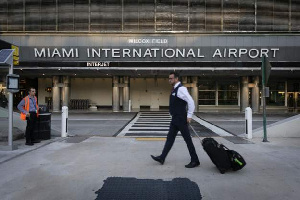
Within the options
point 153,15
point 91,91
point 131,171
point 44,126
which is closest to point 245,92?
point 153,15

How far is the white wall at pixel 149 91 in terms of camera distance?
108ft

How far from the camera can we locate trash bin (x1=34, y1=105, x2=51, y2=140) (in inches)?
338

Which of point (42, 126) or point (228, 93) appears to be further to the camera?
point (228, 93)

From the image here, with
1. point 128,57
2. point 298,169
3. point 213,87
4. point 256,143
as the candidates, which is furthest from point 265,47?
point 298,169

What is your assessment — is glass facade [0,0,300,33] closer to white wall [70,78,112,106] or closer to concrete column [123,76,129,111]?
concrete column [123,76,129,111]

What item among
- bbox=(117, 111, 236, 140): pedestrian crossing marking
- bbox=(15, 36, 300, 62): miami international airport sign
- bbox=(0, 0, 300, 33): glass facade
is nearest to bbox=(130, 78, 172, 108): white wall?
bbox=(15, 36, 300, 62): miami international airport sign

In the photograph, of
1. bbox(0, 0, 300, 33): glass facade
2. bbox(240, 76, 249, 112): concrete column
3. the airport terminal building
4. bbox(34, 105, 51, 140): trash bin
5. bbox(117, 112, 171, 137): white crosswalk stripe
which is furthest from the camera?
bbox(240, 76, 249, 112): concrete column

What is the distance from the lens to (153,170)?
525 centimetres

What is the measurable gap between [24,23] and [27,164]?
2262 centimetres

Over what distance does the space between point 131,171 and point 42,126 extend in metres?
4.82

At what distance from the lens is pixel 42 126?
344 inches

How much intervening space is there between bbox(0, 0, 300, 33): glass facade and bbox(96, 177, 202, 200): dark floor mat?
21.1 m

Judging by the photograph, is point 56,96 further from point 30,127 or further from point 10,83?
point 10,83

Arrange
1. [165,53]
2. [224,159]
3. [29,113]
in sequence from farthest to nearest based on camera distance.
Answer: [165,53], [29,113], [224,159]
